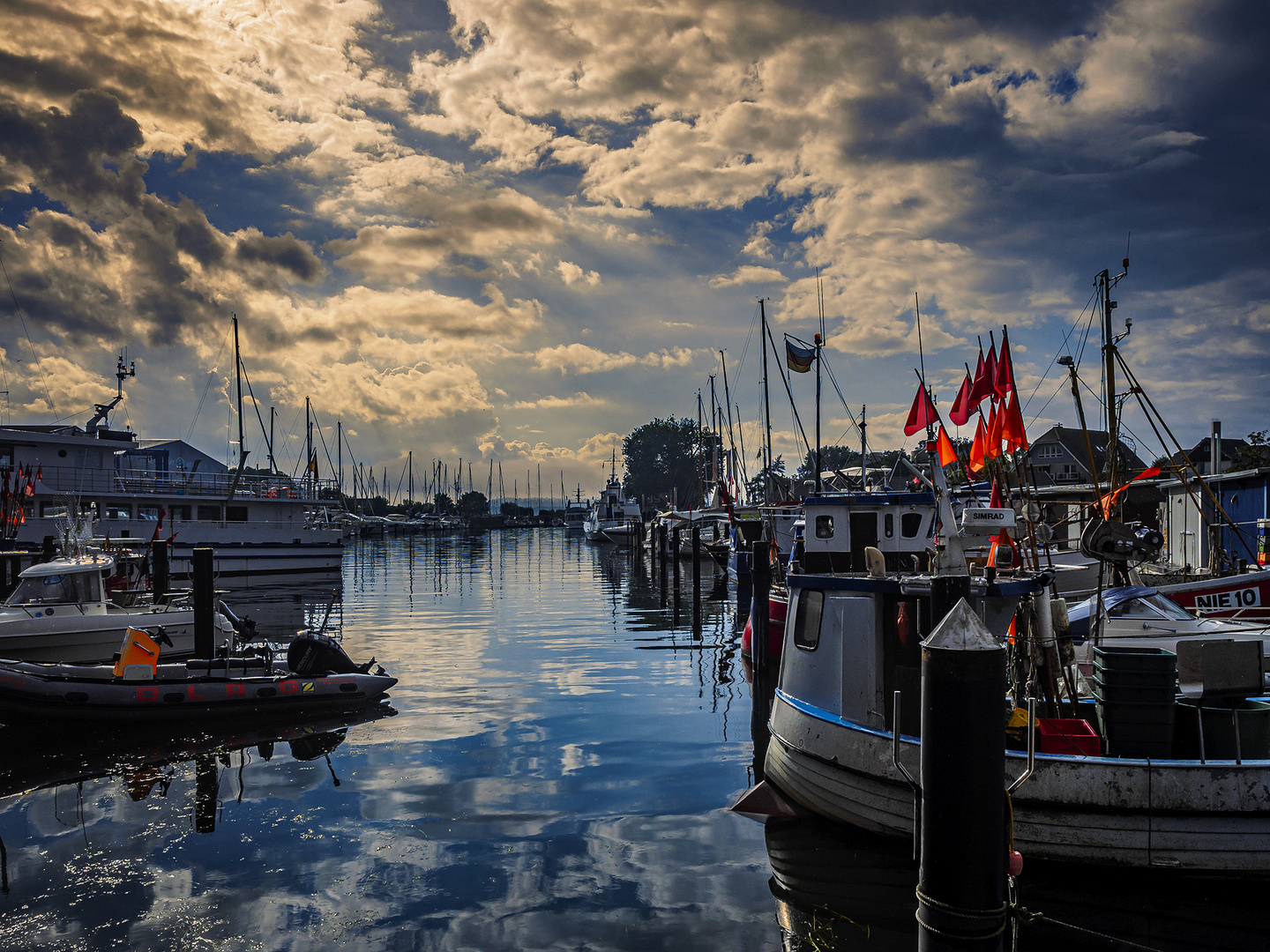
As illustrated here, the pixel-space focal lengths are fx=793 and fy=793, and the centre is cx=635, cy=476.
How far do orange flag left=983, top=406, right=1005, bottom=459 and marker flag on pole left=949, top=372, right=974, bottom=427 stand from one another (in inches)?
15.3

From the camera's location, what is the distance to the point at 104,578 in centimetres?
2148

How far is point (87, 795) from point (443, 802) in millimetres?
5531

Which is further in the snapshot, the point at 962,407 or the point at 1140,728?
the point at 962,407

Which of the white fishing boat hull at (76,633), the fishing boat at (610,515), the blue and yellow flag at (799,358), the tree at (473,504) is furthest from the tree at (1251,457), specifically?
the tree at (473,504)

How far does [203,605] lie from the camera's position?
1819cm

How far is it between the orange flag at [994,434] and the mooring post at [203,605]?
16551mm

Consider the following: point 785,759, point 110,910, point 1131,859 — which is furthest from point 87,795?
point 1131,859

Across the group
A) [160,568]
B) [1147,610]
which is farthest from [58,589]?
[1147,610]

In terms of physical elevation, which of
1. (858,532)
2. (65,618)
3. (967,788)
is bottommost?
(65,618)

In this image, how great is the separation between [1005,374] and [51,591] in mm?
22058

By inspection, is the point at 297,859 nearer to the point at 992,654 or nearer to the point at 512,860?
the point at 512,860

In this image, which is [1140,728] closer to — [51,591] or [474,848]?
[474,848]

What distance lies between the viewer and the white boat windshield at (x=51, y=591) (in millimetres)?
19672

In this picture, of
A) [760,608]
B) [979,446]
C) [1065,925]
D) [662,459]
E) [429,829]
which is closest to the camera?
[1065,925]
